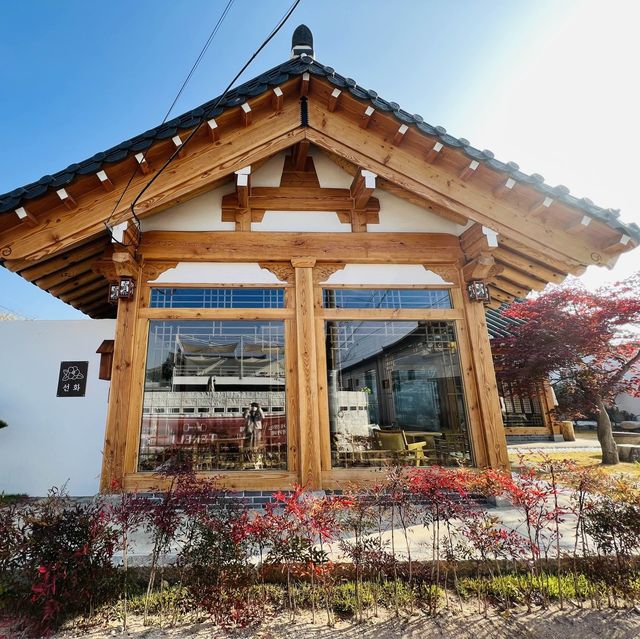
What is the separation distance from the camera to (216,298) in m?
5.14

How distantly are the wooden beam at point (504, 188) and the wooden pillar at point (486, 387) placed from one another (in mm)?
1375

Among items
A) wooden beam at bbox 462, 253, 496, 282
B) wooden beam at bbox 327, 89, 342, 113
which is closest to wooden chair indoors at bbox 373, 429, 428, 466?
wooden beam at bbox 462, 253, 496, 282

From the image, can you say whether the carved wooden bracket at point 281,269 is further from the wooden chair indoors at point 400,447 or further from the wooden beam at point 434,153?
the wooden chair indoors at point 400,447

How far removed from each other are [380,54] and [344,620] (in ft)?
21.0

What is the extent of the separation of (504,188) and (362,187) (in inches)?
70.7

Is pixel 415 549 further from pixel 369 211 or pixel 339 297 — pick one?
pixel 369 211

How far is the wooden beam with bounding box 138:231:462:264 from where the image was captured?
5152 mm

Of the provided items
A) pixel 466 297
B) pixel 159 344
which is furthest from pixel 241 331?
pixel 466 297

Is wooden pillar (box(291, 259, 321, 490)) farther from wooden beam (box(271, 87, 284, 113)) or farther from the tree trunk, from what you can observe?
the tree trunk

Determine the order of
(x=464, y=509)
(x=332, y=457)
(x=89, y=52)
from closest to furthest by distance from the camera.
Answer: (x=464, y=509)
(x=332, y=457)
(x=89, y=52)

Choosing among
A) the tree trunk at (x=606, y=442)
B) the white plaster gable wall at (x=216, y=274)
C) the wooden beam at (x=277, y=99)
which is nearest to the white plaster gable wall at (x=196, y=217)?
the white plaster gable wall at (x=216, y=274)

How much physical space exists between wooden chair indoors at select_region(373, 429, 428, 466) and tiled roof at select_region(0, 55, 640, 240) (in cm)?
370

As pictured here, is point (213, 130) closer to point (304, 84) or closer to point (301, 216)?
point (304, 84)

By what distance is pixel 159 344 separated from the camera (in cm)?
505
